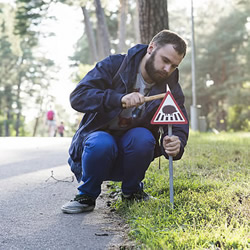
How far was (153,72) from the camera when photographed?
318cm

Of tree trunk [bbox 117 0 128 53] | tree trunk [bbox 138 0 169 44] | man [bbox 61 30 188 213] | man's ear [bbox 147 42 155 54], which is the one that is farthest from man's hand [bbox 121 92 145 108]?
tree trunk [bbox 117 0 128 53]

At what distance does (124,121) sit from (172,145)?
48 centimetres

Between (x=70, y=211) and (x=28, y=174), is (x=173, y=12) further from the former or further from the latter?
(x=70, y=211)

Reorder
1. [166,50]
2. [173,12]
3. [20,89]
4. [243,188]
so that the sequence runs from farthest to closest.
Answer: [20,89], [173,12], [243,188], [166,50]

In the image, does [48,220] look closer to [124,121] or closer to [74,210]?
[74,210]

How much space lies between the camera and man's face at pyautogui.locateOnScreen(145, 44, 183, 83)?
306 centimetres

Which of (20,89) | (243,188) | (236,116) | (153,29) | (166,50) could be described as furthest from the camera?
(20,89)

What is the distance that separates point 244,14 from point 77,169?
30.8 m

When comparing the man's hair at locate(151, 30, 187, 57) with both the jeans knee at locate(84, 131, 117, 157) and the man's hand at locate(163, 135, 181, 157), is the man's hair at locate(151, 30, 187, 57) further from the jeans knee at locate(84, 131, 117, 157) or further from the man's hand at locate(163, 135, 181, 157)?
the jeans knee at locate(84, 131, 117, 157)

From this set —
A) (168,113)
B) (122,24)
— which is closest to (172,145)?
(168,113)

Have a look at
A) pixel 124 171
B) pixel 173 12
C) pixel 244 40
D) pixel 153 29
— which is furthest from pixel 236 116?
pixel 124 171

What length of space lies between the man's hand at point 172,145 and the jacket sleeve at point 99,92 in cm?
46

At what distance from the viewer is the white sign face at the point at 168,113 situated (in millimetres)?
2982

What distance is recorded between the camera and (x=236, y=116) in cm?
2709
